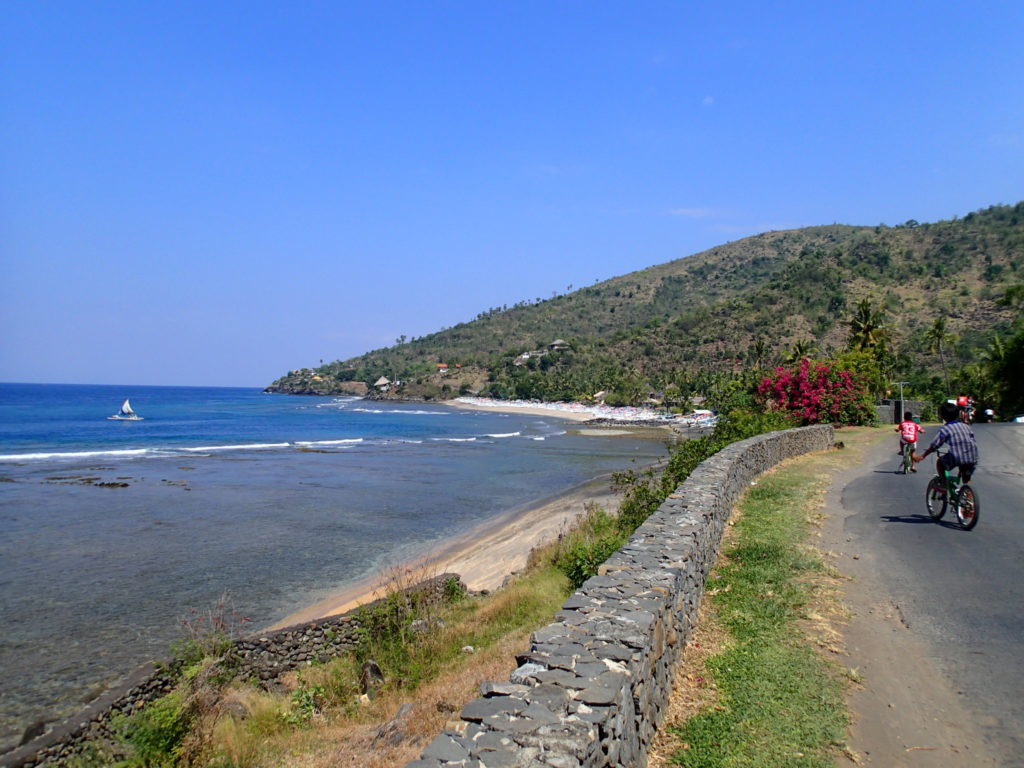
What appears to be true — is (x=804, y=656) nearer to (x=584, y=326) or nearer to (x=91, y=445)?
(x=91, y=445)

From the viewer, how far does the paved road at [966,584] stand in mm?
4695

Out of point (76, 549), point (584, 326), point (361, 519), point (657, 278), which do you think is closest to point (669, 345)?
point (584, 326)

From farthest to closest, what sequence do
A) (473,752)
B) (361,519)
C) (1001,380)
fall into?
(1001,380) < (361,519) < (473,752)

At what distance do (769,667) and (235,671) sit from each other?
25.6 feet

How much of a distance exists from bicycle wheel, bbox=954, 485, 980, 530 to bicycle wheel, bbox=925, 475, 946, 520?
0.94 ft

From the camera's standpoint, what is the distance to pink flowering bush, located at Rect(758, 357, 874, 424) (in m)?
25.6

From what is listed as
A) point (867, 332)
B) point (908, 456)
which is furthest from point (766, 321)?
point (908, 456)

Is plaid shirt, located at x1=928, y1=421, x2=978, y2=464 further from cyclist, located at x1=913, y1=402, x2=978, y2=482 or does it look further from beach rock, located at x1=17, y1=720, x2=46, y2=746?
beach rock, located at x1=17, y1=720, x2=46, y2=746

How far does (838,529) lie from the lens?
9.85m

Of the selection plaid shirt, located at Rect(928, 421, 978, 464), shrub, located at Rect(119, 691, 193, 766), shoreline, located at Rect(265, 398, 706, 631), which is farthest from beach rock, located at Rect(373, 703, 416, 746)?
plaid shirt, located at Rect(928, 421, 978, 464)

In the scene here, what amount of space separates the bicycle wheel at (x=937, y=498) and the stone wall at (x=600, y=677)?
539cm

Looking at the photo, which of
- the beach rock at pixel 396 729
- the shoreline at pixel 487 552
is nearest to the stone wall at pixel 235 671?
the shoreline at pixel 487 552

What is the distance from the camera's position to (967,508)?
9445 mm

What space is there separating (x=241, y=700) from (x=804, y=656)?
7.06 meters
